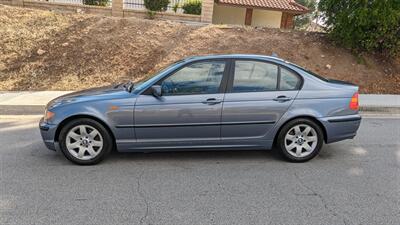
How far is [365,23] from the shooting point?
11070 millimetres

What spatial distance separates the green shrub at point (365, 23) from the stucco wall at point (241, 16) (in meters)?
11.2

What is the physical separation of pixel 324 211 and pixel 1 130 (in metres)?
5.60

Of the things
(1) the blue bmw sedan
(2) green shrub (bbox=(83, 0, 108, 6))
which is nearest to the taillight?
(1) the blue bmw sedan

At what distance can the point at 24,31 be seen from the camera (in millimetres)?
12672

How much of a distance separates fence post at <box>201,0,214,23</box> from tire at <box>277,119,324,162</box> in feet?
40.7

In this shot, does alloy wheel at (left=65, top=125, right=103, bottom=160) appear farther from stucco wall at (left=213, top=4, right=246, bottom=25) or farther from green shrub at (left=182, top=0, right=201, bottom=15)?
stucco wall at (left=213, top=4, right=246, bottom=25)

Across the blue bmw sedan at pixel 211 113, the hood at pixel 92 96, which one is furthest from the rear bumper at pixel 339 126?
the hood at pixel 92 96

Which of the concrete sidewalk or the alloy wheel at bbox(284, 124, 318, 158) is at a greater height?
the alloy wheel at bbox(284, 124, 318, 158)

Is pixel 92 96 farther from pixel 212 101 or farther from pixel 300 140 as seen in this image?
pixel 300 140

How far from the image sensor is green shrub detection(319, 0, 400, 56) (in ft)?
35.8

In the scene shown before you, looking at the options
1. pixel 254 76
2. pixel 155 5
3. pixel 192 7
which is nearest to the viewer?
pixel 254 76

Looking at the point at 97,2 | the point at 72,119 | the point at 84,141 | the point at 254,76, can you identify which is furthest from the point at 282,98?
the point at 97,2

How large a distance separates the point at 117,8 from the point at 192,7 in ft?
10.9

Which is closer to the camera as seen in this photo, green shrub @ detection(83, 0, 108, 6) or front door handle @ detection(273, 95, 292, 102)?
front door handle @ detection(273, 95, 292, 102)
